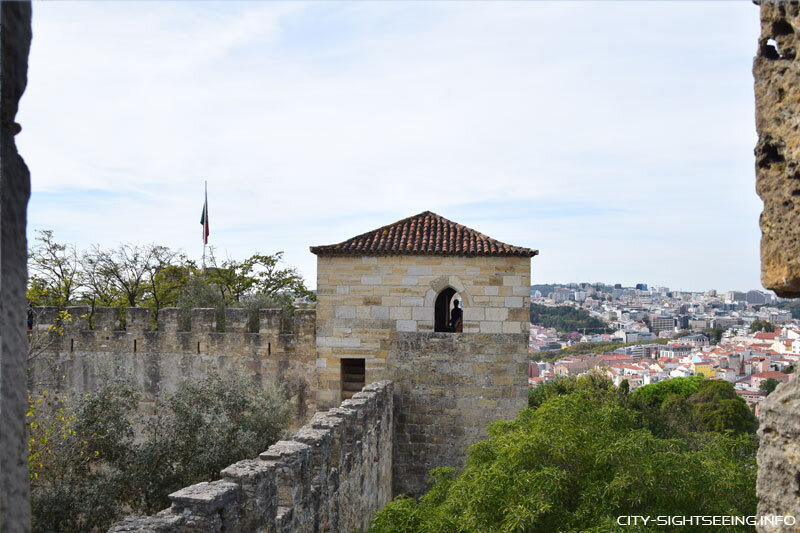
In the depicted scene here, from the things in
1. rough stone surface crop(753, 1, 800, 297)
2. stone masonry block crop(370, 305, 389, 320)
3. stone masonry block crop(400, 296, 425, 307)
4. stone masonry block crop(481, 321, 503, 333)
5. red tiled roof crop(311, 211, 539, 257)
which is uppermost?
red tiled roof crop(311, 211, 539, 257)

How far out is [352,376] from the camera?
12.5m

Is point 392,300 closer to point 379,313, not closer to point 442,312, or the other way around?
point 379,313

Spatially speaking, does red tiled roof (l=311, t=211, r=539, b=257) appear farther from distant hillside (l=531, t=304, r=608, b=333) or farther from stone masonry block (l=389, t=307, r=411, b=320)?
distant hillside (l=531, t=304, r=608, b=333)

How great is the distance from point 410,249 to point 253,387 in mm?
4532

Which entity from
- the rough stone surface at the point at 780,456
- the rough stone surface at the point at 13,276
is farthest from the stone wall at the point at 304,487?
the rough stone surface at the point at 780,456

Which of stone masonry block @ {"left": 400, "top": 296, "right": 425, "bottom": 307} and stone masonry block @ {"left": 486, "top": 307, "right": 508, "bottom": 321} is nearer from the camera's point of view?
stone masonry block @ {"left": 486, "top": 307, "right": 508, "bottom": 321}

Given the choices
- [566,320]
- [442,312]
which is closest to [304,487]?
[442,312]

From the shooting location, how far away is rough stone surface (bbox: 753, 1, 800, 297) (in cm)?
163

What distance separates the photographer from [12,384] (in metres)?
1.14

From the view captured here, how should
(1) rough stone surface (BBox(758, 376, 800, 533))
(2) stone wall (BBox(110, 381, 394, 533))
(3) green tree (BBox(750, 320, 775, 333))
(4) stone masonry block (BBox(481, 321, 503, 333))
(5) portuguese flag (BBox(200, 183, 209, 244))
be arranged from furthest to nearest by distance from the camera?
(3) green tree (BBox(750, 320, 775, 333))
(5) portuguese flag (BBox(200, 183, 209, 244))
(4) stone masonry block (BBox(481, 321, 503, 333))
(2) stone wall (BBox(110, 381, 394, 533))
(1) rough stone surface (BBox(758, 376, 800, 533))

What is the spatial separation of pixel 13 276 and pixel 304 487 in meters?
4.83

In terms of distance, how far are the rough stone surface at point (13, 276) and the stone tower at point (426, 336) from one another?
10.8 meters

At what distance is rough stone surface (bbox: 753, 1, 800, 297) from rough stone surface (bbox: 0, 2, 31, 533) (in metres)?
1.80

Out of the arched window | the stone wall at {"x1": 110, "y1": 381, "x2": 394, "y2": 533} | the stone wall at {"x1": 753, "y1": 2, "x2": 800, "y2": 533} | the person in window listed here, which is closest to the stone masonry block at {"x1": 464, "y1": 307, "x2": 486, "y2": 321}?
the arched window
